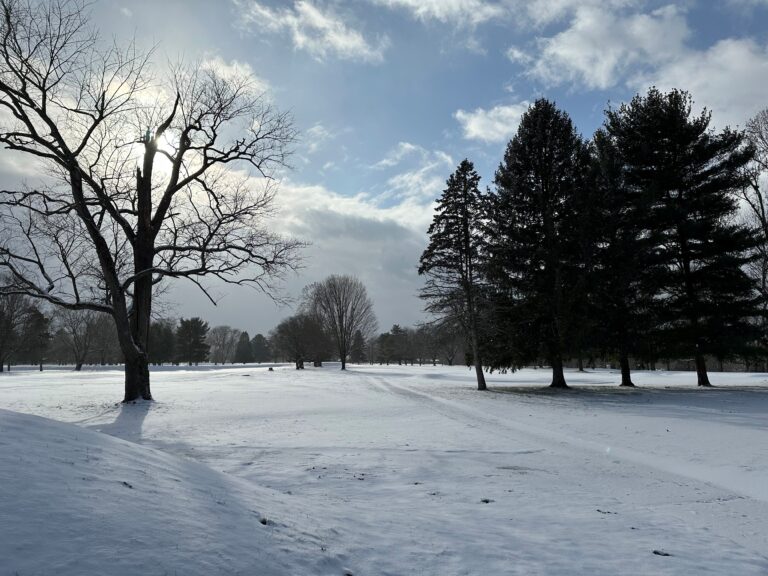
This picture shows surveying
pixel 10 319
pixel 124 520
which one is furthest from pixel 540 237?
pixel 10 319

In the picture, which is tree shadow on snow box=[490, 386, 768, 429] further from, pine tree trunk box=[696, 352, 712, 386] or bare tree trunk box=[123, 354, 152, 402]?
bare tree trunk box=[123, 354, 152, 402]

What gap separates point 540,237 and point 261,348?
116 m

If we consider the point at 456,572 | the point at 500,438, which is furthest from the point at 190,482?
the point at 500,438

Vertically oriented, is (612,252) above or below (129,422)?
above

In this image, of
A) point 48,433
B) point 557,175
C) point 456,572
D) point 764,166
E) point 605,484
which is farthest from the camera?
point 764,166

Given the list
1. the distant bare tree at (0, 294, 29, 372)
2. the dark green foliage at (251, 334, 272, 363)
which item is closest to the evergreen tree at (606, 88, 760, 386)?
the distant bare tree at (0, 294, 29, 372)

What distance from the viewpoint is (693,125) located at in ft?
78.7

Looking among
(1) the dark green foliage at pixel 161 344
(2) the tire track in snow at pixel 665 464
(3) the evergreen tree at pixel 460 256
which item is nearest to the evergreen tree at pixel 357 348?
(1) the dark green foliage at pixel 161 344

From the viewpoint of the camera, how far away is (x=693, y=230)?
22.7 m

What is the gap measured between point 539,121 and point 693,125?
8264 mm

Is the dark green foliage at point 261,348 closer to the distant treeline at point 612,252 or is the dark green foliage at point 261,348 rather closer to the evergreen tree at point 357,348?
the evergreen tree at point 357,348

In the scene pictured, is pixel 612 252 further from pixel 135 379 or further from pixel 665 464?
pixel 135 379

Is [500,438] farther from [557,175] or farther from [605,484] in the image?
[557,175]

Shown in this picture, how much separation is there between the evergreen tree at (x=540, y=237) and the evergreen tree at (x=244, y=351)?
105 meters
